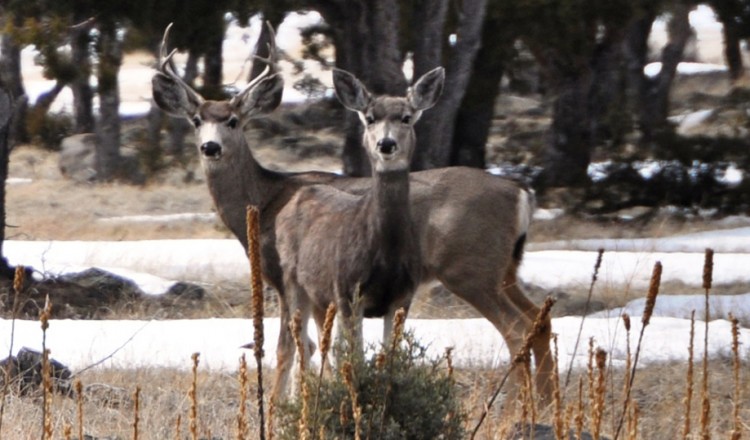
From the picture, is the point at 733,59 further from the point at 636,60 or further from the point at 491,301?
the point at 491,301

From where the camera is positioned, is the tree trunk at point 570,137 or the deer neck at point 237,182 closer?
the deer neck at point 237,182

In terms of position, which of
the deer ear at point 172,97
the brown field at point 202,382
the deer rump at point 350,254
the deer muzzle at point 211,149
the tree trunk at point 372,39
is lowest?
the brown field at point 202,382

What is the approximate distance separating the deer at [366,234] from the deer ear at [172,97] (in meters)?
1.06

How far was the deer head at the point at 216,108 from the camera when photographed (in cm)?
869

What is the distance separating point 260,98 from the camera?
920 cm

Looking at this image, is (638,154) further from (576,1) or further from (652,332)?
(652,332)

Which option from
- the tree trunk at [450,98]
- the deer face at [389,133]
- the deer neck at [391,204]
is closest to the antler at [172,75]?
the deer face at [389,133]

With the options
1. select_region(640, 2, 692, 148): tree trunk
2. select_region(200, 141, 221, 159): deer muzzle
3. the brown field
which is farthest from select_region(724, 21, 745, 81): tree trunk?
select_region(200, 141, 221, 159): deer muzzle

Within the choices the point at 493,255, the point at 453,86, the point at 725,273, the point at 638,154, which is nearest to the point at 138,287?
the point at 453,86

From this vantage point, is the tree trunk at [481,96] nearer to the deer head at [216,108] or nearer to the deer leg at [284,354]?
the deer head at [216,108]

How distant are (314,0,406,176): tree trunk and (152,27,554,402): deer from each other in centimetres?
314

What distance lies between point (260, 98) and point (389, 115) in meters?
1.88

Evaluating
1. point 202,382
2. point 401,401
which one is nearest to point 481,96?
point 202,382

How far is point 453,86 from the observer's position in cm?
1264
